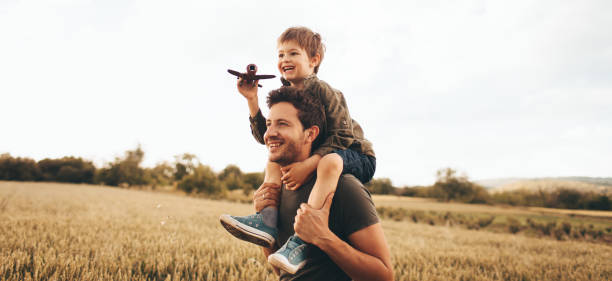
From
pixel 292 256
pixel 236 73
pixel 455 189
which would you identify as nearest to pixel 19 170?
pixel 236 73

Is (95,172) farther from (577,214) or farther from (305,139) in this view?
(577,214)

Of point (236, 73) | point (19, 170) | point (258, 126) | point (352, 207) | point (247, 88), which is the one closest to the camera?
point (352, 207)

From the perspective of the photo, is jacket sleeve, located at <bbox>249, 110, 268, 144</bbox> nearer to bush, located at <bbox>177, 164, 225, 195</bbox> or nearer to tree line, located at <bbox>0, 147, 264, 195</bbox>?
tree line, located at <bbox>0, 147, 264, 195</bbox>

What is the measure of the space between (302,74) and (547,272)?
6522 mm

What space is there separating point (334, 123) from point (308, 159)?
1.67 ft

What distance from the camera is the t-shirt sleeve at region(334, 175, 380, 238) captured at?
77.7 inches

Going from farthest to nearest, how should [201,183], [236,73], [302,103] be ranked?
[201,183] < [236,73] < [302,103]

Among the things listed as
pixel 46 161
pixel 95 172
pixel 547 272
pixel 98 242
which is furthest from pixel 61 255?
pixel 95 172

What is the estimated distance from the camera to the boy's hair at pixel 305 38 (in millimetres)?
3139

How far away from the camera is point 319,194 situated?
2.06 m

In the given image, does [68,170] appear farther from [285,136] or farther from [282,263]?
[282,263]

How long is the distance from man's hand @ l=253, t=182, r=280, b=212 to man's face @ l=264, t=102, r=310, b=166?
40cm

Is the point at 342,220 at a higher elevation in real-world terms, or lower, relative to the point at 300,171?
lower

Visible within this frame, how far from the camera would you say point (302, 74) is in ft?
10.0
